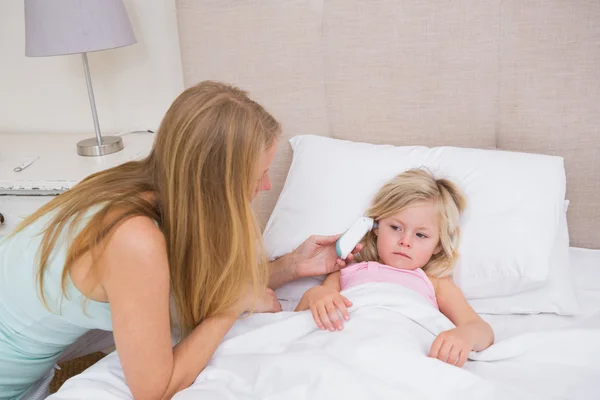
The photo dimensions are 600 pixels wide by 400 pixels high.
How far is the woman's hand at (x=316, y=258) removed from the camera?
4.64 feet

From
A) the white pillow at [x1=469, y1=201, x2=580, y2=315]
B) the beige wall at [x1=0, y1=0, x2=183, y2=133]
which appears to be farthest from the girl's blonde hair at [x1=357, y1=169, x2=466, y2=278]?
the beige wall at [x1=0, y1=0, x2=183, y2=133]

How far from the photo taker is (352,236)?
Result: 1.36 m

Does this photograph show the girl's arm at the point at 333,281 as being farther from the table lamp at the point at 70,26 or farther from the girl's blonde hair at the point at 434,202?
the table lamp at the point at 70,26

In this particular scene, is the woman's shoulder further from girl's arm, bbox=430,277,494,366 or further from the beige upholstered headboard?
the beige upholstered headboard

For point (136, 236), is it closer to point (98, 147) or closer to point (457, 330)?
point (457, 330)

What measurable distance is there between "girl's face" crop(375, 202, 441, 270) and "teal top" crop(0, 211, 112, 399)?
64 centimetres

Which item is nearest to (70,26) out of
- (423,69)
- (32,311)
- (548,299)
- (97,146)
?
(97,146)

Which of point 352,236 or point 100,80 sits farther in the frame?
point 100,80

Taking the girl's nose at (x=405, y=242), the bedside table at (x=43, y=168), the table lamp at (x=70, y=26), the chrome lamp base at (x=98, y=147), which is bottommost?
the girl's nose at (x=405, y=242)

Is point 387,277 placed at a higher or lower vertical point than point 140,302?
lower

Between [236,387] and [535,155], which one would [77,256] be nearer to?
[236,387]

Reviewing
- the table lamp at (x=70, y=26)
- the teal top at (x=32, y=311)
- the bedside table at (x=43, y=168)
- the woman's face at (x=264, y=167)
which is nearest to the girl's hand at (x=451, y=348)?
the woman's face at (x=264, y=167)

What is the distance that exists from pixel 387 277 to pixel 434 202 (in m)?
0.21

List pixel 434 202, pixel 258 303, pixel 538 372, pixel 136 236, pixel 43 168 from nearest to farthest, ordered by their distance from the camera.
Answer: pixel 136 236
pixel 538 372
pixel 258 303
pixel 434 202
pixel 43 168
